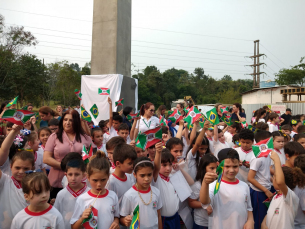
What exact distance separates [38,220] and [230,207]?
1.89 meters

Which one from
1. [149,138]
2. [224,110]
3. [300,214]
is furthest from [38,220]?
[224,110]

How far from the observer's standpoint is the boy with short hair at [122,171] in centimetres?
307

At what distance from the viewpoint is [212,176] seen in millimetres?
2398

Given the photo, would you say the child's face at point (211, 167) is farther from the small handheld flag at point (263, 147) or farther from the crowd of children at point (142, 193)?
the small handheld flag at point (263, 147)

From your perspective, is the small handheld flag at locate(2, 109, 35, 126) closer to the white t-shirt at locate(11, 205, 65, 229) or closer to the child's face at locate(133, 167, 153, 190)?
the white t-shirt at locate(11, 205, 65, 229)

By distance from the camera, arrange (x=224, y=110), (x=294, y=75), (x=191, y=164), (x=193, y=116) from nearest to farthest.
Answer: (x=191, y=164), (x=193, y=116), (x=224, y=110), (x=294, y=75)

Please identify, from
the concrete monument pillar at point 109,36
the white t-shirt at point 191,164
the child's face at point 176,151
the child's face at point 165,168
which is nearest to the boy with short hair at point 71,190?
the child's face at point 165,168

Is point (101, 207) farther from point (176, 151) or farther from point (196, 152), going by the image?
point (196, 152)

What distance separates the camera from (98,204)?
2635 mm

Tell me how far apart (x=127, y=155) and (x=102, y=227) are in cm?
83

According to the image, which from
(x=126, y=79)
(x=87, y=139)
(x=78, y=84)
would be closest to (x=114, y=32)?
(x=126, y=79)

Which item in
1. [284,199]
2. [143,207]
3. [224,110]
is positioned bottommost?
[143,207]

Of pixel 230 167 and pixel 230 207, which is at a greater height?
pixel 230 167

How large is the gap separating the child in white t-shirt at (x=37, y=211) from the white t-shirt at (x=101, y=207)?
0.19m
